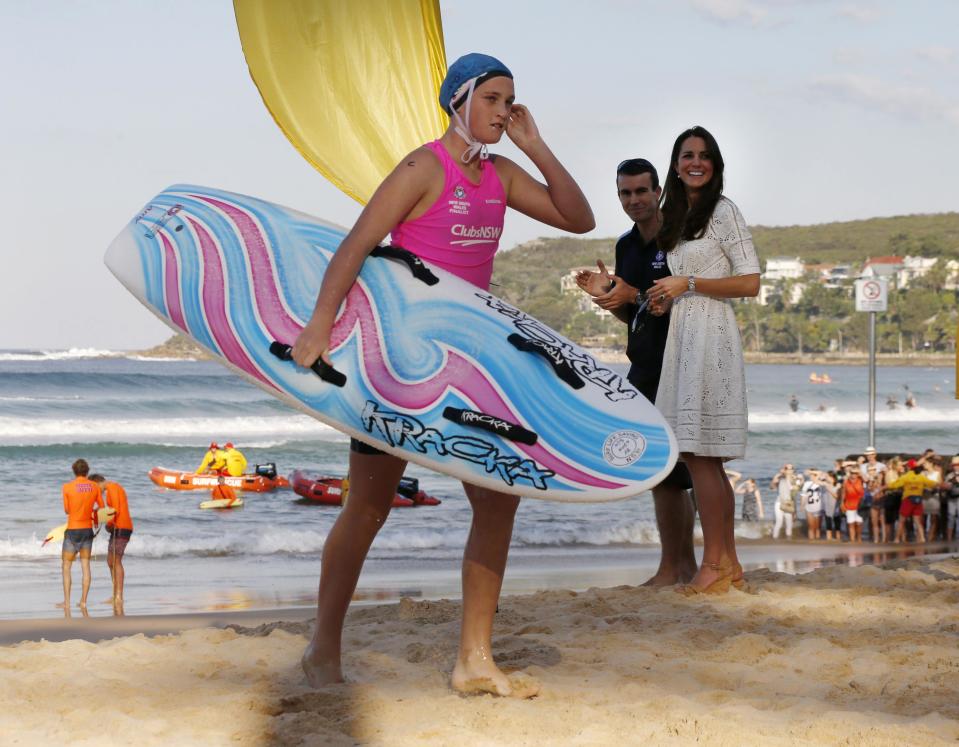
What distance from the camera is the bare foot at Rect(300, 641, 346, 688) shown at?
3.41 meters

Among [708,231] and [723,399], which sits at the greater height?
[708,231]

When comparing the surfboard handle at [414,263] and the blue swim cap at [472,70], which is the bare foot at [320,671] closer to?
the surfboard handle at [414,263]

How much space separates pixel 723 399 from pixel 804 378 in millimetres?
67131

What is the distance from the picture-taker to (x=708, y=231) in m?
4.80

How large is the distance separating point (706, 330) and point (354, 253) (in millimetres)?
1996

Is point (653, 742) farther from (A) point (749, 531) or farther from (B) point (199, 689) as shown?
(A) point (749, 531)

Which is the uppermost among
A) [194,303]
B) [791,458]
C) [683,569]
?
[194,303]

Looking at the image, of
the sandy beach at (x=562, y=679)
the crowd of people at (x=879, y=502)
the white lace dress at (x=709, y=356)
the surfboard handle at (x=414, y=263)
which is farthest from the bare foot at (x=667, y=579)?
the crowd of people at (x=879, y=502)

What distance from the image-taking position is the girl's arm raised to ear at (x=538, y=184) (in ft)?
11.2

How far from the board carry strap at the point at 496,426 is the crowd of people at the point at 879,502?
1094 centimetres

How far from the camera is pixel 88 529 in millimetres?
9188

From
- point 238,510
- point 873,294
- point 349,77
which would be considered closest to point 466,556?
point 349,77

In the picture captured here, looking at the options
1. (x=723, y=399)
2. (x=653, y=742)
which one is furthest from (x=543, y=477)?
(x=723, y=399)

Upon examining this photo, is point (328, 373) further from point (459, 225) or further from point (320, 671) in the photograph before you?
point (320, 671)
